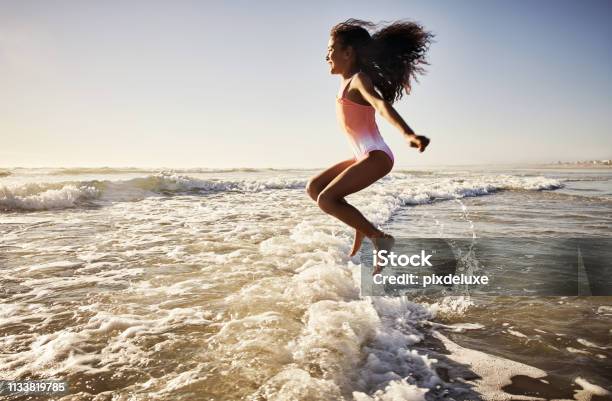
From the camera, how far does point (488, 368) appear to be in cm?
299

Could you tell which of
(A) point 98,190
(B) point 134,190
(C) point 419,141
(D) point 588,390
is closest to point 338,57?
(C) point 419,141

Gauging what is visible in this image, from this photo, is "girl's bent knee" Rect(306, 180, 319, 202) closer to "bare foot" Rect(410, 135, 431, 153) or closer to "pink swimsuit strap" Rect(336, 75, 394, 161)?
"pink swimsuit strap" Rect(336, 75, 394, 161)

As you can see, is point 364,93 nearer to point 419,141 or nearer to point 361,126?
point 361,126

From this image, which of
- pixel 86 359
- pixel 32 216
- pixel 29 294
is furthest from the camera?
pixel 32 216

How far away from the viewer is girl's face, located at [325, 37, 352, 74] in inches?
135

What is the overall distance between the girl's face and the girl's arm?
0.41 m

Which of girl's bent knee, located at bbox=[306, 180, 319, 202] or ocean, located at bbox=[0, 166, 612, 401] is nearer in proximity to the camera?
ocean, located at bbox=[0, 166, 612, 401]

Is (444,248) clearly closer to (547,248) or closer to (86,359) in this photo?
(547,248)

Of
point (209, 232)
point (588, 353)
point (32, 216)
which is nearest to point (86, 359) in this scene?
point (588, 353)

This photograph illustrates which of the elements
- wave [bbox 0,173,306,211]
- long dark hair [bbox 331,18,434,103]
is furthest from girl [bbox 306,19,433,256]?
wave [bbox 0,173,306,211]

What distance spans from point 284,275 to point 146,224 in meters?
5.76

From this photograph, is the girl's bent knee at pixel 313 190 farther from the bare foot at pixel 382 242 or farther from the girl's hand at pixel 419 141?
the girl's hand at pixel 419 141

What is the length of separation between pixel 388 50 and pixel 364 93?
81 cm

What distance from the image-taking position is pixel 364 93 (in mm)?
2988
